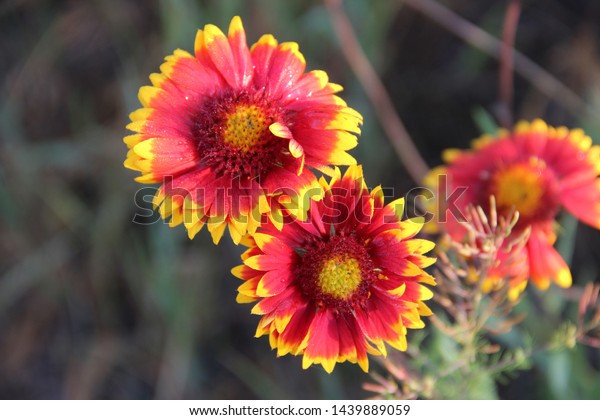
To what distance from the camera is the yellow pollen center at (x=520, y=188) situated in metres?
2.09

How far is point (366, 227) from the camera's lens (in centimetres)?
159

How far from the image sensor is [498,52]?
2914 millimetres

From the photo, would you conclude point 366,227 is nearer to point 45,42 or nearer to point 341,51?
point 341,51

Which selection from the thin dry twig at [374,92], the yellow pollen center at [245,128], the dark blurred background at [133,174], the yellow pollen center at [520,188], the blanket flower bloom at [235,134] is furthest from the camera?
the dark blurred background at [133,174]

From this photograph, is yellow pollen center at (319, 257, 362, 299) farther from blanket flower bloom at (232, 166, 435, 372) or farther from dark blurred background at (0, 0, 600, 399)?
dark blurred background at (0, 0, 600, 399)

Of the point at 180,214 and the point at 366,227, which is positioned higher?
the point at 180,214

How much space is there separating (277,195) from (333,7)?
1.41 metres

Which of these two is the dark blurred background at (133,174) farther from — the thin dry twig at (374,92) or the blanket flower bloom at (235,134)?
the blanket flower bloom at (235,134)

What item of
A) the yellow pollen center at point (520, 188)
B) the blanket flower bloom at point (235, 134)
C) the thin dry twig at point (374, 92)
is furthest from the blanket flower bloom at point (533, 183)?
the blanket flower bloom at point (235, 134)

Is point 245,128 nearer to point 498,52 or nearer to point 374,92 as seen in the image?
point 374,92

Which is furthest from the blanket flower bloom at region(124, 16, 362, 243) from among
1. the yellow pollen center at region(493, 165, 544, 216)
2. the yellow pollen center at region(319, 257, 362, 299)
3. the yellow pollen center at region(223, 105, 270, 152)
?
the yellow pollen center at region(493, 165, 544, 216)

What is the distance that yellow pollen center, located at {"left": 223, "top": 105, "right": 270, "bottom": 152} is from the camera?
161 centimetres

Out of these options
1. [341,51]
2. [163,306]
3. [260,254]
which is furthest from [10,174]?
[260,254]
